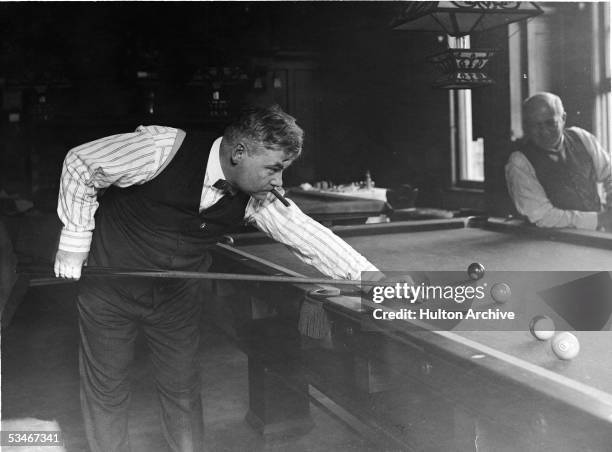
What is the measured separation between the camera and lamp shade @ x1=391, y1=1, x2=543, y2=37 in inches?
104

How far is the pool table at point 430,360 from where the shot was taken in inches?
48.2

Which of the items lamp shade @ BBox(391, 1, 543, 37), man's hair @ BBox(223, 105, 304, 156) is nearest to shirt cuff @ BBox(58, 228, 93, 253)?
man's hair @ BBox(223, 105, 304, 156)

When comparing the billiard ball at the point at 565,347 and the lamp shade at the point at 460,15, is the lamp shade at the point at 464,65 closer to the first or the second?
the lamp shade at the point at 460,15

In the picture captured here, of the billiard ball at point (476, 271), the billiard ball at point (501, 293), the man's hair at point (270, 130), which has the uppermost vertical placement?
the man's hair at point (270, 130)

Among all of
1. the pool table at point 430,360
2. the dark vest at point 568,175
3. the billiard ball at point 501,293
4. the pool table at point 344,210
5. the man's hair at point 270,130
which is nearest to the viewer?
the pool table at point 430,360

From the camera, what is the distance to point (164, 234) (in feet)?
6.72

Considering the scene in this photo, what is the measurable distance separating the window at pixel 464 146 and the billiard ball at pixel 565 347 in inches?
220

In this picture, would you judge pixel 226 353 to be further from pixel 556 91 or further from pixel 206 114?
pixel 206 114

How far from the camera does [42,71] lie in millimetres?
7438

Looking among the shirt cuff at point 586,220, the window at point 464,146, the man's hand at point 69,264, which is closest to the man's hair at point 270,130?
the man's hand at point 69,264

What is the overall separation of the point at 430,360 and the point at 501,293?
1.31ft

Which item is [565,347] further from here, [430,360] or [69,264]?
[69,264]

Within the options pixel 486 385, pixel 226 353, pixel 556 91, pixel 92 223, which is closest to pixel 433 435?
pixel 486 385

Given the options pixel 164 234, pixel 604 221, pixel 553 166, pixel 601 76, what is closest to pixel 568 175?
pixel 553 166
